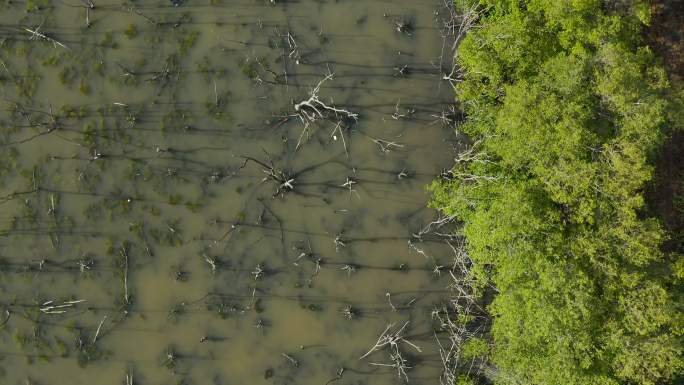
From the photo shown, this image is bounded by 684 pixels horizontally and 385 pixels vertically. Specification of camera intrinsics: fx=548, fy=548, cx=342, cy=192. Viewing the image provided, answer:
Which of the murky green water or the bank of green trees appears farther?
the murky green water

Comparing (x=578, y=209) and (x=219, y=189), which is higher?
(x=578, y=209)

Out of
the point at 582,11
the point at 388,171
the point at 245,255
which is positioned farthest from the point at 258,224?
the point at 582,11

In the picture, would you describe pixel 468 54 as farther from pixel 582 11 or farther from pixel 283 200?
pixel 283 200

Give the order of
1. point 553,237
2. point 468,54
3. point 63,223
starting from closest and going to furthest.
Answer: point 553,237 < point 468,54 < point 63,223

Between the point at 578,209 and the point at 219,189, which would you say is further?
the point at 219,189
